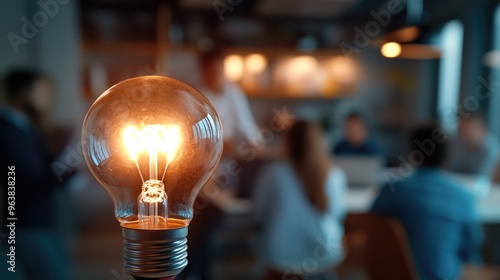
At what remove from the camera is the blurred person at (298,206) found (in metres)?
1.87

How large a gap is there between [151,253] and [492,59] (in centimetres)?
330

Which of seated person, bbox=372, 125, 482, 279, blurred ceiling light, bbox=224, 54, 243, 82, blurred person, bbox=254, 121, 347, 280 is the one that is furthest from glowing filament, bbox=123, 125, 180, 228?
blurred ceiling light, bbox=224, 54, 243, 82

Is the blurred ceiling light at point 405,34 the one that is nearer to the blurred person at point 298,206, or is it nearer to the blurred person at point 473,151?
the blurred person at point 298,206

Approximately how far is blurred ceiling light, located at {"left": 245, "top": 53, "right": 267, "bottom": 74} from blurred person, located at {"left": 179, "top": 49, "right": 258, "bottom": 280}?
1.33 meters

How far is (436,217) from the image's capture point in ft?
4.90

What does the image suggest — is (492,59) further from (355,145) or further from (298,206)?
(298,206)

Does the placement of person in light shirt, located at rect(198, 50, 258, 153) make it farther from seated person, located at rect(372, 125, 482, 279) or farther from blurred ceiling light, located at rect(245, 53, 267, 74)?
blurred ceiling light, located at rect(245, 53, 267, 74)


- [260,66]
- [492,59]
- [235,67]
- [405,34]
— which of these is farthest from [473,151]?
[235,67]

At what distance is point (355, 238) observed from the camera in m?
2.14

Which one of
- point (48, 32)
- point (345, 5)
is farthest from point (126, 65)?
point (345, 5)

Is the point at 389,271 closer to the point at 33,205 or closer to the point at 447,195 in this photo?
the point at 447,195

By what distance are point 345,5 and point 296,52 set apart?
2.05 ft

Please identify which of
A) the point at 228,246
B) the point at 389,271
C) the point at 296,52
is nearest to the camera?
the point at 389,271

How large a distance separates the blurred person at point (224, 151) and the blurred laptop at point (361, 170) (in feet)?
2.04
